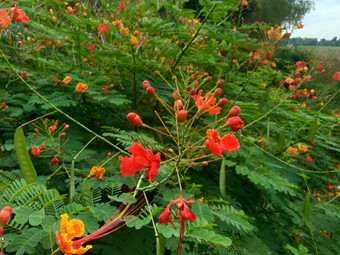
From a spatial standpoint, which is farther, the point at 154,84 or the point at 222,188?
the point at 154,84

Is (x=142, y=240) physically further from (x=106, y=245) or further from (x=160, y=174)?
(x=160, y=174)

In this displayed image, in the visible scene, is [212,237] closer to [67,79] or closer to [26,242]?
[26,242]

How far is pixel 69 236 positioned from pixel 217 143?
494mm

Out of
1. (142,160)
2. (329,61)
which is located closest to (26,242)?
(142,160)

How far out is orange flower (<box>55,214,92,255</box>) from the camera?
23.5 inches

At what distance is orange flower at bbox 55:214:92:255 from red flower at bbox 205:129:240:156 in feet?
1.37

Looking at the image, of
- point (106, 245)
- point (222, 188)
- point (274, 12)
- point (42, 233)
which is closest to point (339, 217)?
point (222, 188)

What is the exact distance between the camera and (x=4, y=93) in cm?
168

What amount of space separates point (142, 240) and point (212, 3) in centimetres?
155

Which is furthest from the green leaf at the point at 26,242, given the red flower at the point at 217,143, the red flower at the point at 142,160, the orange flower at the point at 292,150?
the orange flower at the point at 292,150

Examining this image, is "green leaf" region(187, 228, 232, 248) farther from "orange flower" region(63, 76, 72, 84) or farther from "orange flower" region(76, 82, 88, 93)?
"orange flower" region(63, 76, 72, 84)

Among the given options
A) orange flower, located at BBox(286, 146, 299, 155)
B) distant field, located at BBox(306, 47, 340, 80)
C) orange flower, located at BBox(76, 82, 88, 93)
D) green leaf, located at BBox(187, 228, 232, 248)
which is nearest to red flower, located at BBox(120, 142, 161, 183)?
green leaf, located at BBox(187, 228, 232, 248)

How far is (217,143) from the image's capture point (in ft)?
2.61

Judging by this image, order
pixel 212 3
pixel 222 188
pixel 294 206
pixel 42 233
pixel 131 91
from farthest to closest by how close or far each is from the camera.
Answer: pixel 131 91 < pixel 294 206 < pixel 212 3 < pixel 222 188 < pixel 42 233
